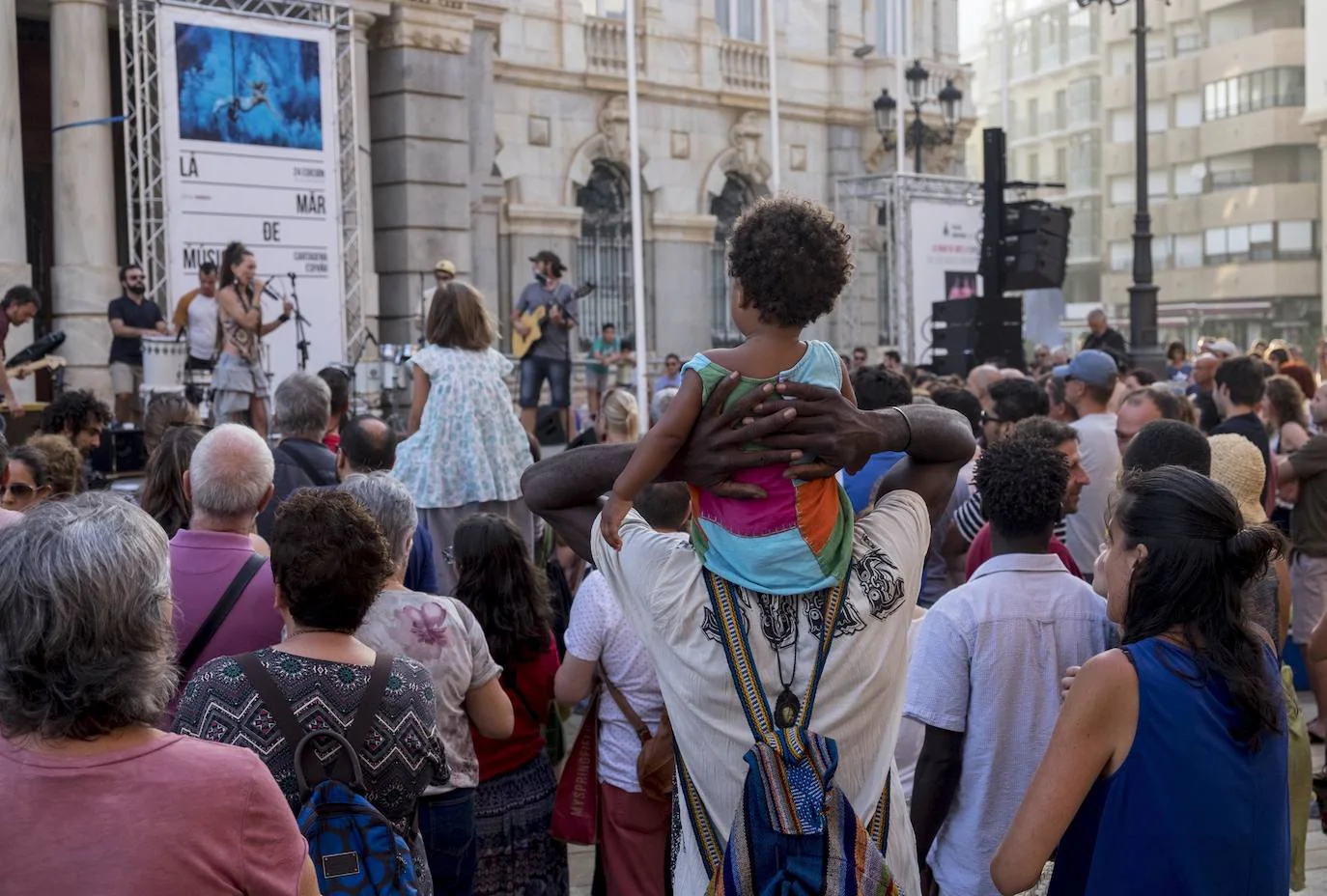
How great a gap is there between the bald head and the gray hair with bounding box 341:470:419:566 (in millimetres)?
1711

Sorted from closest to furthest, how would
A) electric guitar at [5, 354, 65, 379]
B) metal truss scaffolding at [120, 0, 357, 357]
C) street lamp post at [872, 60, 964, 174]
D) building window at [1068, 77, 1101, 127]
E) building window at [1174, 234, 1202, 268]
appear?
electric guitar at [5, 354, 65, 379] < metal truss scaffolding at [120, 0, 357, 357] < street lamp post at [872, 60, 964, 174] < building window at [1174, 234, 1202, 268] < building window at [1068, 77, 1101, 127]

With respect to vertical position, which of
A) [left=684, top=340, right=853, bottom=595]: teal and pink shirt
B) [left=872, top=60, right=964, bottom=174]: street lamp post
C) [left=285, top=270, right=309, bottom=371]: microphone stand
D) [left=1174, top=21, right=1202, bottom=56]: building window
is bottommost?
[left=684, top=340, right=853, bottom=595]: teal and pink shirt

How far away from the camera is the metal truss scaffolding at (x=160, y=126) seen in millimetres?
14146

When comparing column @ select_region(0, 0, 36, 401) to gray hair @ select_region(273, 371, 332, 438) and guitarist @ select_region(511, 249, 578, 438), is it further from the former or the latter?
gray hair @ select_region(273, 371, 332, 438)

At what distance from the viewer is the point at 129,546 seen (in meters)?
2.28

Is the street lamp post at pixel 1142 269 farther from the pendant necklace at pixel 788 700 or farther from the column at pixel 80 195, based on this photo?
the pendant necklace at pixel 788 700

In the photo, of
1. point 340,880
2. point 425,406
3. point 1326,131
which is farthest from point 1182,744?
point 1326,131

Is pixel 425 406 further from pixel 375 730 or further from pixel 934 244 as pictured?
pixel 934 244

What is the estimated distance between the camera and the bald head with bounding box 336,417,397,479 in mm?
5973

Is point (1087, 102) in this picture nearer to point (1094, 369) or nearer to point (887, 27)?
point (887, 27)

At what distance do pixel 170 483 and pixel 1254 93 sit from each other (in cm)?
5504

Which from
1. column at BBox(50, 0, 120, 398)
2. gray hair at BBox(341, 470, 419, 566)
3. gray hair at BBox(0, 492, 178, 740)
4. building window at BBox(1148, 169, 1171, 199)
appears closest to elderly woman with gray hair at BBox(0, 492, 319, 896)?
gray hair at BBox(0, 492, 178, 740)

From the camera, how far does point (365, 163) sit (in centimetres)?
1736

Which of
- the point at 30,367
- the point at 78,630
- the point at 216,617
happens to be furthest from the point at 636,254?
the point at 78,630
